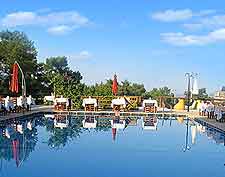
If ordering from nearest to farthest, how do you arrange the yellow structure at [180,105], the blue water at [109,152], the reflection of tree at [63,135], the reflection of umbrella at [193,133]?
the blue water at [109,152], the reflection of tree at [63,135], the reflection of umbrella at [193,133], the yellow structure at [180,105]

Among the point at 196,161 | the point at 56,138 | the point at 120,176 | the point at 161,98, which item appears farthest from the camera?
the point at 161,98

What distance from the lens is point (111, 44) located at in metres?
24.4

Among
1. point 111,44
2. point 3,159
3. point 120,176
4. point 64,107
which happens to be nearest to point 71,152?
point 3,159

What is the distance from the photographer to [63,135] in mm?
10977

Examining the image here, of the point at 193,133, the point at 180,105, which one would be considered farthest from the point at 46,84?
the point at 193,133

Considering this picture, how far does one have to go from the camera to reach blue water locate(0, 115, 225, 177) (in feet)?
21.6

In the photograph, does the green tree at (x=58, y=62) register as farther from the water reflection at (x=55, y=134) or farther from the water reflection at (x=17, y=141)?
the water reflection at (x=17, y=141)

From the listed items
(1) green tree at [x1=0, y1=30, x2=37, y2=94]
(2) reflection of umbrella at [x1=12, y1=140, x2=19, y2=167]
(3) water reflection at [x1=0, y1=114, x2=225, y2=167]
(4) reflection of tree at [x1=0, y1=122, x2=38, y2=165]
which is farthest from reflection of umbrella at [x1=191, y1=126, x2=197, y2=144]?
(1) green tree at [x1=0, y1=30, x2=37, y2=94]

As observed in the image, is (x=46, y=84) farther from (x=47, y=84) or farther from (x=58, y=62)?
(x=58, y=62)

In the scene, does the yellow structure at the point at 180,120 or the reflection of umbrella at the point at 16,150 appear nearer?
the reflection of umbrella at the point at 16,150

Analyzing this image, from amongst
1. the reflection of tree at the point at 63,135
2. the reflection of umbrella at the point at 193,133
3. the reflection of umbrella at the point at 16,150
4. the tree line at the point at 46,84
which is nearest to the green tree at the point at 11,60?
the tree line at the point at 46,84

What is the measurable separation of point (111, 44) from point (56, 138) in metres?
14.6

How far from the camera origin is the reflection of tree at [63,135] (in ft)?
31.1

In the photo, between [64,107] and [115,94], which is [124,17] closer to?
[115,94]
